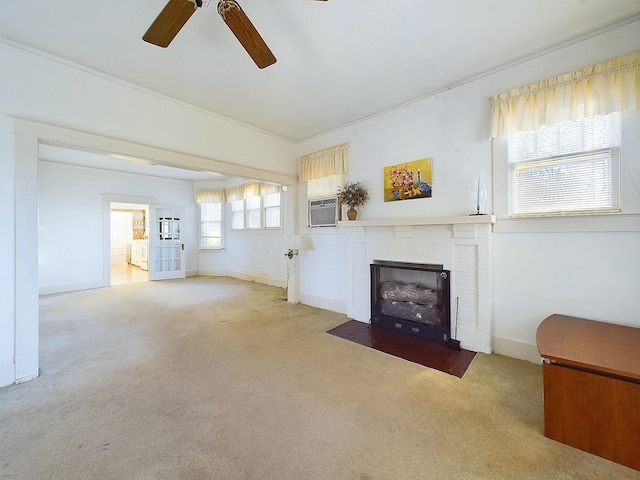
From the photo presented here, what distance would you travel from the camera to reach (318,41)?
2.26 m

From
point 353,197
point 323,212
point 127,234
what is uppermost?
point 353,197

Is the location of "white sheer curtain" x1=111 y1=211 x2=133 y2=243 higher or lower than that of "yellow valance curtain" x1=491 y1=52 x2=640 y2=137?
lower

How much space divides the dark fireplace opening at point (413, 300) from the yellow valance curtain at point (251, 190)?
3.40 m

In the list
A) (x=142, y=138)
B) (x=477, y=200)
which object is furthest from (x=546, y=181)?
(x=142, y=138)

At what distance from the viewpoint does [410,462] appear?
4.65 ft

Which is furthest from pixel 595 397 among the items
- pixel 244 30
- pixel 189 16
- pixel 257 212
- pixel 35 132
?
pixel 257 212

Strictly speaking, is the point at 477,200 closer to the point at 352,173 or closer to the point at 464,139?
the point at 464,139

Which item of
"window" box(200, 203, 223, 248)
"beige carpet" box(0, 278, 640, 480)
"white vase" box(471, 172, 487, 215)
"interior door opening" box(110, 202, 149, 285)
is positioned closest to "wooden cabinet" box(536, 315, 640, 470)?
"beige carpet" box(0, 278, 640, 480)

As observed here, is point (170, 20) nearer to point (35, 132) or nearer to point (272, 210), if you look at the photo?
point (35, 132)

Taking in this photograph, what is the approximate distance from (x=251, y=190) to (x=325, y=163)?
3.05m

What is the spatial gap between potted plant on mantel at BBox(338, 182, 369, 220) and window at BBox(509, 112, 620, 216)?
175 cm

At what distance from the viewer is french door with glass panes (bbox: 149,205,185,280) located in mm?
7012

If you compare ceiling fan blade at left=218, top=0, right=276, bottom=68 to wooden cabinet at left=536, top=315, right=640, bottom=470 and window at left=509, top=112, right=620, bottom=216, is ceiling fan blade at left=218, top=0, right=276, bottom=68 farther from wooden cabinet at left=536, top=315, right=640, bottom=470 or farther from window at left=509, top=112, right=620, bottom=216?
wooden cabinet at left=536, top=315, right=640, bottom=470

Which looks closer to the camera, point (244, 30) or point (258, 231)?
point (244, 30)
